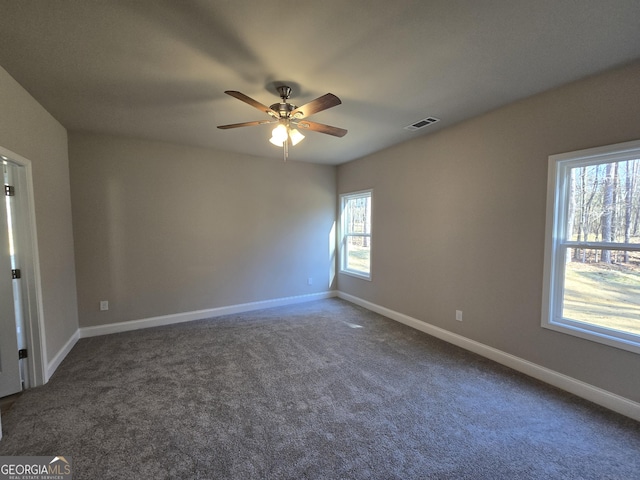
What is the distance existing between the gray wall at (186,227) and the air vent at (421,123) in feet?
7.02

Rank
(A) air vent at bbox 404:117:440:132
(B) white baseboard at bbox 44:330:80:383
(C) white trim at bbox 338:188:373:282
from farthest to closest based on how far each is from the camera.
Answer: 1. (C) white trim at bbox 338:188:373:282
2. (A) air vent at bbox 404:117:440:132
3. (B) white baseboard at bbox 44:330:80:383

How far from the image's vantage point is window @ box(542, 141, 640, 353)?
2072 mm

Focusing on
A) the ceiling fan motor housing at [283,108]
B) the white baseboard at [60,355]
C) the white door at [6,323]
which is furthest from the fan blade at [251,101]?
the white baseboard at [60,355]

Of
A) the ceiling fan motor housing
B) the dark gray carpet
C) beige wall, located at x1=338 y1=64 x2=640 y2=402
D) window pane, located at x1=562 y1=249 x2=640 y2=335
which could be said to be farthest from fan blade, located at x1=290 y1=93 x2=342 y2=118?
window pane, located at x1=562 y1=249 x2=640 y2=335

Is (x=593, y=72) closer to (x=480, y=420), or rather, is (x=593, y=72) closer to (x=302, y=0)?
(x=302, y=0)

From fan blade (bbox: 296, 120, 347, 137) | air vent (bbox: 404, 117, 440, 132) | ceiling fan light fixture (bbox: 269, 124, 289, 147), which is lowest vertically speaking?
ceiling fan light fixture (bbox: 269, 124, 289, 147)

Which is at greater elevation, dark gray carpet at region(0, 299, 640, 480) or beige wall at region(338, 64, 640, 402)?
beige wall at region(338, 64, 640, 402)

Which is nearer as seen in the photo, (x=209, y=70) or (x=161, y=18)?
(x=161, y=18)

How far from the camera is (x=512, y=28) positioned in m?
1.61

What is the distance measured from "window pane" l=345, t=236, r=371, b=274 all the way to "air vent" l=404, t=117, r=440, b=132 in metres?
1.97

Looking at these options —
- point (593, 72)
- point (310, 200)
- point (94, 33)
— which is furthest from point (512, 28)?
point (310, 200)

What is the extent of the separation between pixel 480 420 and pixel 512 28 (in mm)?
2649

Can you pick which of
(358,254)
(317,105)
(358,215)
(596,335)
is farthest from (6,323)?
(596,335)

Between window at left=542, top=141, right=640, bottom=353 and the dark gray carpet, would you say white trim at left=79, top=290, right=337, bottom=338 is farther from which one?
window at left=542, top=141, right=640, bottom=353
